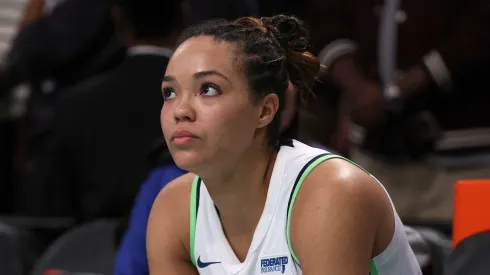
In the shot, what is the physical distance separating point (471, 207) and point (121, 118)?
109 centimetres

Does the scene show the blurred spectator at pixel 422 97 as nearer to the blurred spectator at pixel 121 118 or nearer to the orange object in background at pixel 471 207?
the blurred spectator at pixel 121 118

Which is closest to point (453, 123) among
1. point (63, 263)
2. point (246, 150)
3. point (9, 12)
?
point (63, 263)

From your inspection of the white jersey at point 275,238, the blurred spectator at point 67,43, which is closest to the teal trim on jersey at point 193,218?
the white jersey at point 275,238

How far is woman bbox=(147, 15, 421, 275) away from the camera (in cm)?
154

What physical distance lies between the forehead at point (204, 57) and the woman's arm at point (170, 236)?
0.28 metres

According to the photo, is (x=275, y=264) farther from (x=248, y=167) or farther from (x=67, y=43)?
(x=67, y=43)

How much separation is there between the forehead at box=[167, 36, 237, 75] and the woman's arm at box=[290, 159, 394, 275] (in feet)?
0.78

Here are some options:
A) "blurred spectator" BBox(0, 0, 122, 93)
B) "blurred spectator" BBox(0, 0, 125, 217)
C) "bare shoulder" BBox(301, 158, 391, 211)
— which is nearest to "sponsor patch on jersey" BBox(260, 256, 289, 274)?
"bare shoulder" BBox(301, 158, 391, 211)

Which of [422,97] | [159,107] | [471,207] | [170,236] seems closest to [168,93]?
[170,236]

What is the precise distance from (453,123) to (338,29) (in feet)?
1.60

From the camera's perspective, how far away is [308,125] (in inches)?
119

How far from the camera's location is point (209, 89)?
1571 millimetres

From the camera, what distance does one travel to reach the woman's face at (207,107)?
155 centimetres

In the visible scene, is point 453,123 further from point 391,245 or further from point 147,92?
point 391,245
